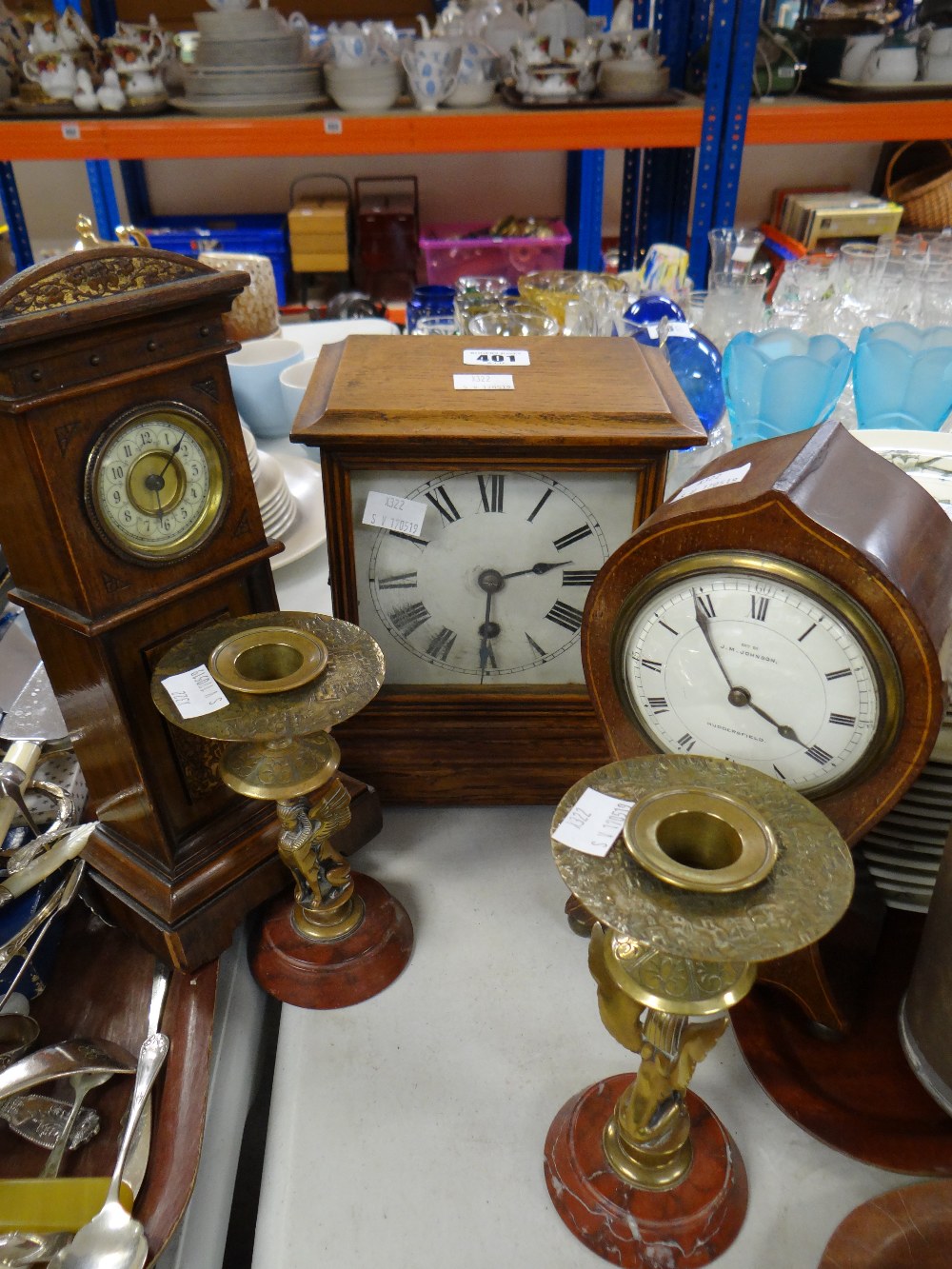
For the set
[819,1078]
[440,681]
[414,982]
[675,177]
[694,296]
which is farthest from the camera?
[675,177]

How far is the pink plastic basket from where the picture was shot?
268cm

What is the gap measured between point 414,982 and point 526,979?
11cm

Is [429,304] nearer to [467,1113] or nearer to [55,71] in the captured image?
[55,71]

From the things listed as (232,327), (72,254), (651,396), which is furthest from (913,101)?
(72,254)

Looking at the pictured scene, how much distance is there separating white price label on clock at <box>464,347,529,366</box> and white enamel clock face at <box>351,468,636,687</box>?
0.15 metres

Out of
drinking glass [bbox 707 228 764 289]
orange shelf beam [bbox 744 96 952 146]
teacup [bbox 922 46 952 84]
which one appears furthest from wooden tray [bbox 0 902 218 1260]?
teacup [bbox 922 46 952 84]

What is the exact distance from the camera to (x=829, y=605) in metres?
0.63

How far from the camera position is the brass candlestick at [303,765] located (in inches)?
27.9

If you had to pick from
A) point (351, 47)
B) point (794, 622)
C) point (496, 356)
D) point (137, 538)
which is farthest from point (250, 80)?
point (794, 622)

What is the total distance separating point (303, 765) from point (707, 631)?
14.1 inches

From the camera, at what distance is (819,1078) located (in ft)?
2.65

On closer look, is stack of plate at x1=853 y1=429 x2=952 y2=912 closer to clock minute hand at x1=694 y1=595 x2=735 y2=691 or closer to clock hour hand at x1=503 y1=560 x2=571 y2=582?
clock minute hand at x1=694 y1=595 x2=735 y2=691

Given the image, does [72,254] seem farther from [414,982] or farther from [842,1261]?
[842,1261]

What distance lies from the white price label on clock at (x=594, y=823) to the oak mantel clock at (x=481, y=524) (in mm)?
370
